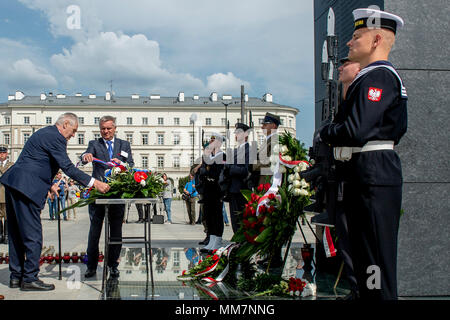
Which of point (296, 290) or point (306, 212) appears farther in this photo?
point (306, 212)

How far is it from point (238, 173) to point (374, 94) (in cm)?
456

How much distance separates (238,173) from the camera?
7.43m

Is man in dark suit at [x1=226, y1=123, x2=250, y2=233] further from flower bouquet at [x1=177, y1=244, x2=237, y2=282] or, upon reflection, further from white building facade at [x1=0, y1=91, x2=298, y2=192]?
white building facade at [x1=0, y1=91, x2=298, y2=192]

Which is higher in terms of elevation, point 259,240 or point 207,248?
point 259,240

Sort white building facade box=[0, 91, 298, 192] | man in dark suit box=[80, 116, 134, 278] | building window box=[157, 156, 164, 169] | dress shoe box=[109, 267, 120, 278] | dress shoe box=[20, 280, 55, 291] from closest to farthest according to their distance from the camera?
dress shoe box=[20, 280, 55, 291], dress shoe box=[109, 267, 120, 278], man in dark suit box=[80, 116, 134, 278], white building facade box=[0, 91, 298, 192], building window box=[157, 156, 164, 169]

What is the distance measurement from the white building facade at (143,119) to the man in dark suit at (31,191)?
263 feet

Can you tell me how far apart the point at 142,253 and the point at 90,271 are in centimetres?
175

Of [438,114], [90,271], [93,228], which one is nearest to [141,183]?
[93,228]

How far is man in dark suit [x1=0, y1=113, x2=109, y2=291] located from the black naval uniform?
121 inches

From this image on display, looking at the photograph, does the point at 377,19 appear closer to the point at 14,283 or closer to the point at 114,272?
the point at 114,272

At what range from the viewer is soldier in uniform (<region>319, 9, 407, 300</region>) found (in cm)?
299

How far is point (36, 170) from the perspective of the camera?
536 cm

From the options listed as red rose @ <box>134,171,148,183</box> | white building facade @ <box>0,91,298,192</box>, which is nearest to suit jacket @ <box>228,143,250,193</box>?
red rose @ <box>134,171,148,183</box>

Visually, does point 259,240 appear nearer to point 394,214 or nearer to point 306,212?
point 306,212
